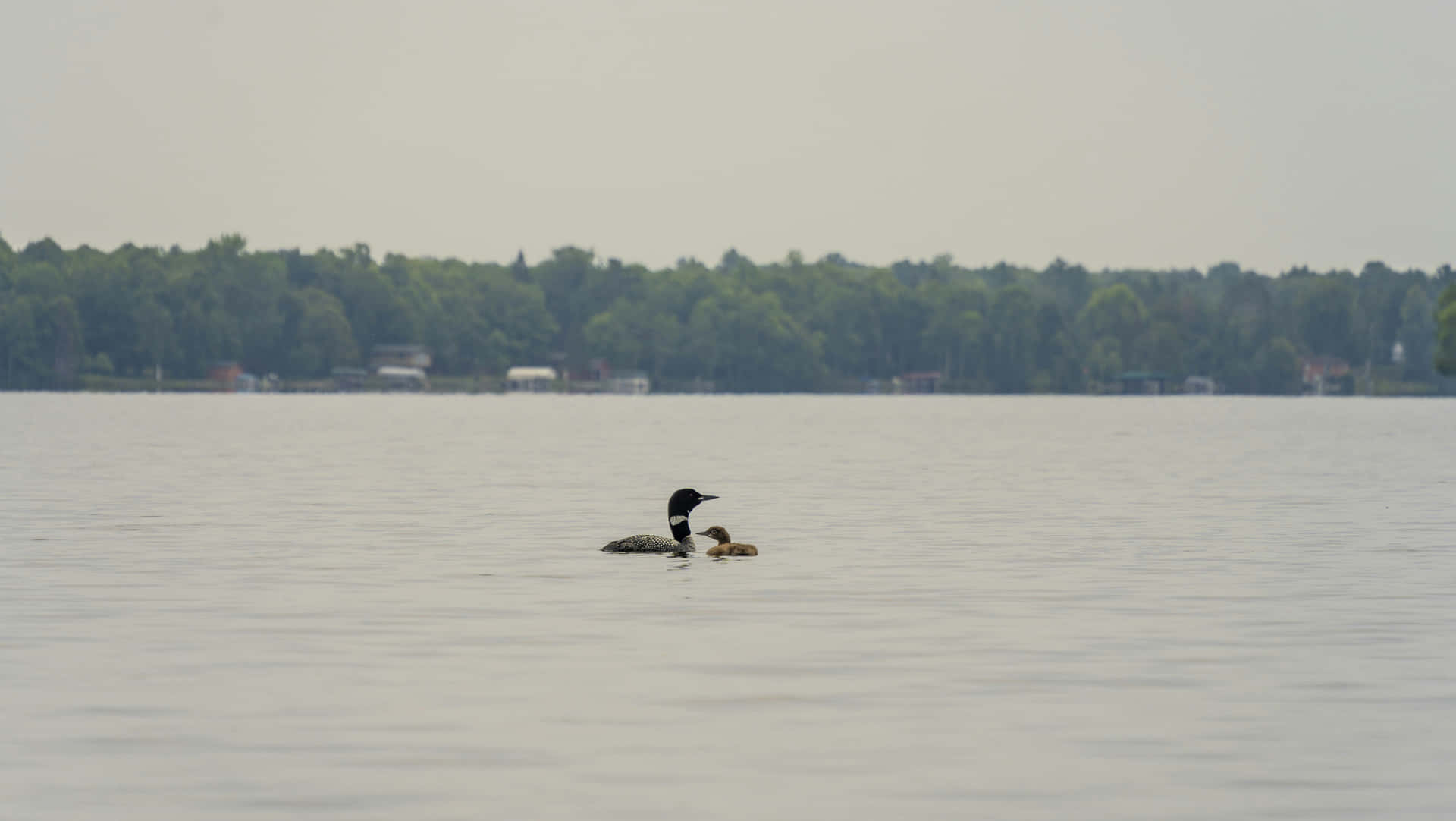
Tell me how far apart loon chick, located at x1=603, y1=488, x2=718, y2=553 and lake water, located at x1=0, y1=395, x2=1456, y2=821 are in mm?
474

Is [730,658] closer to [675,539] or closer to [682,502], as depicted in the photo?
[682,502]

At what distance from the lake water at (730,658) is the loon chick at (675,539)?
1.55ft

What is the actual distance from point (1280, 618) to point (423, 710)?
11.8 m

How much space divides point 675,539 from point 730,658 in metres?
13.9

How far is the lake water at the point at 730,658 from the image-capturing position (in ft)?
52.0

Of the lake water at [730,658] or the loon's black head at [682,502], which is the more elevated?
the loon's black head at [682,502]

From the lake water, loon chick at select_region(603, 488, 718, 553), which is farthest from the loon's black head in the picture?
the lake water

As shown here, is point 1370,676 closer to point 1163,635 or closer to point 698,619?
point 1163,635

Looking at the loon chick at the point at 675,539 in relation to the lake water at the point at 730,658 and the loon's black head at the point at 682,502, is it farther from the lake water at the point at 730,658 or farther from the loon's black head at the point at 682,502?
the lake water at the point at 730,658

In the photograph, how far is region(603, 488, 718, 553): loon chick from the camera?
35.8m

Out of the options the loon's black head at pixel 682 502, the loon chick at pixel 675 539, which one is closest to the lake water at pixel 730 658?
the loon chick at pixel 675 539

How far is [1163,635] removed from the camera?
24578mm

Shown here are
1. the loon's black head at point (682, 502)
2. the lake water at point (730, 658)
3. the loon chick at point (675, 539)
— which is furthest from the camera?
the loon's black head at point (682, 502)

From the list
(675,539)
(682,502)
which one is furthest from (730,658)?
(675,539)
